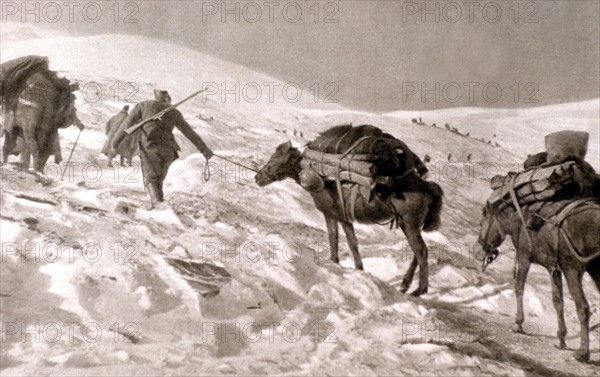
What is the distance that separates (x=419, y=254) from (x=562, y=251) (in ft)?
3.50

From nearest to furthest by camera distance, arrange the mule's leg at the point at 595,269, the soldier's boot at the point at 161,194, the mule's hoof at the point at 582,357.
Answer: the mule's hoof at the point at 582,357 → the mule's leg at the point at 595,269 → the soldier's boot at the point at 161,194

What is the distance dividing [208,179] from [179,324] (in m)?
1.99

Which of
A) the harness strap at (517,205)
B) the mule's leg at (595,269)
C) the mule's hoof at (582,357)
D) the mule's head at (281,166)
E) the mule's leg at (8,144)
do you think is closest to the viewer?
the mule's hoof at (582,357)

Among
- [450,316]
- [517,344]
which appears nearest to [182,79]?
[450,316]

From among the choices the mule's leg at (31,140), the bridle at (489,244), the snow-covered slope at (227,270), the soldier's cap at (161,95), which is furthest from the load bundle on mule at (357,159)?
the mule's leg at (31,140)

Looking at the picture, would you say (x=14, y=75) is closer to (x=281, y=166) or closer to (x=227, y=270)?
(x=281, y=166)

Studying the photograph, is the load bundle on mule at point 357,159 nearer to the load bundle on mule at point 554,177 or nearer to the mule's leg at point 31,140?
the load bundle on mule at point 554,177

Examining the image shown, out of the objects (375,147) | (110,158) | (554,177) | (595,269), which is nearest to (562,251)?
(595,269)

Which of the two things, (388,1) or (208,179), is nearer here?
(208,179)

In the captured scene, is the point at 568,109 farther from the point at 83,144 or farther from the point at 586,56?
the point at 83,144

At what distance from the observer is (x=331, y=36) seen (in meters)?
6.20

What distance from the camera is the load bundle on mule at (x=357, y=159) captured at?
4965 millimetres

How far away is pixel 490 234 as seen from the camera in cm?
527

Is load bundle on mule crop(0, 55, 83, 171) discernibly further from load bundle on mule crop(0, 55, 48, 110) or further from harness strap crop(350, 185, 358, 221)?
harness strap crop(350, 185, 358, 221)
